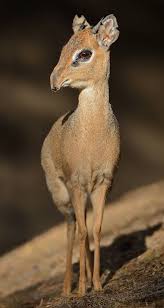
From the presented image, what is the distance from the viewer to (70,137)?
372 inches

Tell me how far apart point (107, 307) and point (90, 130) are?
6.50 feet

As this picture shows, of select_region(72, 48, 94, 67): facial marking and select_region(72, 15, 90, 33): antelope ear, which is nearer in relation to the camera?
select_region(72, 48, 94, 67): facial marking

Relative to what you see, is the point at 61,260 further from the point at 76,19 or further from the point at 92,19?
the point at 92,19

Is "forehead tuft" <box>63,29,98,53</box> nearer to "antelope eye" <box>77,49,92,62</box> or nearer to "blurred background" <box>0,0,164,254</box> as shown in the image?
"antelope eye" <box>77,49,92,62</box>

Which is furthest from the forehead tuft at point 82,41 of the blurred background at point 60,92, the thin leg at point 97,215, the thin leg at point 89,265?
the blurred background at point 60,92

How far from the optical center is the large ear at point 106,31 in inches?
367

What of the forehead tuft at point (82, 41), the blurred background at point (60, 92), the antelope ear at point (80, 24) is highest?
the blurred background at point (60, 92)

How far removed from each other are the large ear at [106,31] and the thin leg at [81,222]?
1579 mm

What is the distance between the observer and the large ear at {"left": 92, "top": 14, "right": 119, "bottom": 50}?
367 inches

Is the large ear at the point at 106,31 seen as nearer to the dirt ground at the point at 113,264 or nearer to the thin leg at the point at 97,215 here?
the thin leg at the point at 97,215

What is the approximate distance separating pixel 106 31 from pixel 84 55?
17.7 inches

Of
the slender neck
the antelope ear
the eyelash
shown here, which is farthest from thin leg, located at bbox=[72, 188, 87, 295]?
the antelope ear

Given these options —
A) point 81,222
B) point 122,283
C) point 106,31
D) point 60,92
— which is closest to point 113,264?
point 122,283

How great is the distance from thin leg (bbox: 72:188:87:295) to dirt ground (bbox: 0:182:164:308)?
151 mm
